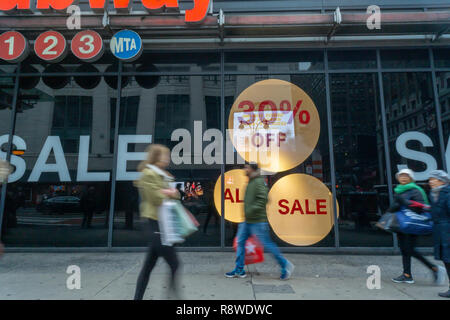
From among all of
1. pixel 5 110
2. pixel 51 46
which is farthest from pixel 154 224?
pixel 5 110

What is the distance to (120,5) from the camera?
21.2 ft

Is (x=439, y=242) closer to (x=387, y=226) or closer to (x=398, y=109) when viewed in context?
(x=387, y=226)

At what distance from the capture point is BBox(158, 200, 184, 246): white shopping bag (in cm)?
326

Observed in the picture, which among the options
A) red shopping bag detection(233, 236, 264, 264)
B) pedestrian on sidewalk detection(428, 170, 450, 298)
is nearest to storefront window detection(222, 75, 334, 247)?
red shopping bag detection(233, 236, 264, 264)

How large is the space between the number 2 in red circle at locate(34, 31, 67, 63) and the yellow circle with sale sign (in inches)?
162

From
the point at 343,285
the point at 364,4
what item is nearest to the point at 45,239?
the point at 343,285

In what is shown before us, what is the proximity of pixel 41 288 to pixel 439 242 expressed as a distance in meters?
5.67

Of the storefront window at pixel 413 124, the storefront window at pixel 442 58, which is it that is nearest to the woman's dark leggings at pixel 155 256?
the storefront window at pixel 413 124

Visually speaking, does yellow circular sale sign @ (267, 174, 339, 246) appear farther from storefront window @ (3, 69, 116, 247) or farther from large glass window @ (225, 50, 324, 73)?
storefront window @ (3, 69, 116, 247)

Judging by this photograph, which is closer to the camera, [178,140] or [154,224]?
[154,224]

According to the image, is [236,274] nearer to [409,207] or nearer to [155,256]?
[155,256]

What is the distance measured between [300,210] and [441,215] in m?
3.03

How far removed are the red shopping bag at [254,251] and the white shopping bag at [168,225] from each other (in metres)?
1.72

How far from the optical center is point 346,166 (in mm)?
6773
